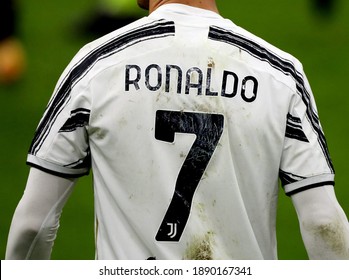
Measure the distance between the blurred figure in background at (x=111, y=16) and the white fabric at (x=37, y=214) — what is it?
7986 mm

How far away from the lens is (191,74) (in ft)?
13.6

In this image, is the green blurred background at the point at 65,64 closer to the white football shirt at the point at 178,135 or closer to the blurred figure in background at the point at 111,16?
the blurred figure in background at the point at 111,16

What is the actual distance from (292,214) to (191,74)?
233 inches

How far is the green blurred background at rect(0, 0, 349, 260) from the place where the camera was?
9734 millimetres

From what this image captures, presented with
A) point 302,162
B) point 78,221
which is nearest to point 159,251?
point 302,162

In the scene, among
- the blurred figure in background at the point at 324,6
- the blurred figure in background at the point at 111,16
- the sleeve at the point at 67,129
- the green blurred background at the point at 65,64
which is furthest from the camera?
the blurred figure in background at the point at 324,6

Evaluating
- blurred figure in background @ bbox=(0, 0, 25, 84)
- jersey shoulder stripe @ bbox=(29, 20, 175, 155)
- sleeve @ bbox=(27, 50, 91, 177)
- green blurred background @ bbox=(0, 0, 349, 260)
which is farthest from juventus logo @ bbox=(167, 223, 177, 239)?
blurred figure in background @ bbox=(0, 0, 25, 84)

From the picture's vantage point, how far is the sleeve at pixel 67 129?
13.6 feet

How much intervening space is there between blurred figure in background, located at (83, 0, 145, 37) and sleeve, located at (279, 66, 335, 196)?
26.4 ft

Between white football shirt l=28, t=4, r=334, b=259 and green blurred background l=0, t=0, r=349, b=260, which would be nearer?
white football shirt l=28, t=4, r=334, b=259

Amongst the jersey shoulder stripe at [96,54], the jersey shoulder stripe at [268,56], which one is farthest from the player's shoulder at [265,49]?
the jersey shoulder stripe at [96,54]

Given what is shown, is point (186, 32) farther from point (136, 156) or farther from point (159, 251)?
point (159, 251)

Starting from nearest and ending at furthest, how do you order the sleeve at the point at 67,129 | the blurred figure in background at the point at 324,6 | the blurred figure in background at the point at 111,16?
the sleeve at the point at 67,129 < the blurred figure in background at the point at 111,16 < the blurred figure in background at the point at 324,6

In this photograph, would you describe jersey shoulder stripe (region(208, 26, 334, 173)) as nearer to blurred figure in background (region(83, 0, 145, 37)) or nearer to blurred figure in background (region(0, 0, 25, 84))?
blurred figure in background (region(83, 0, 145, 37))
